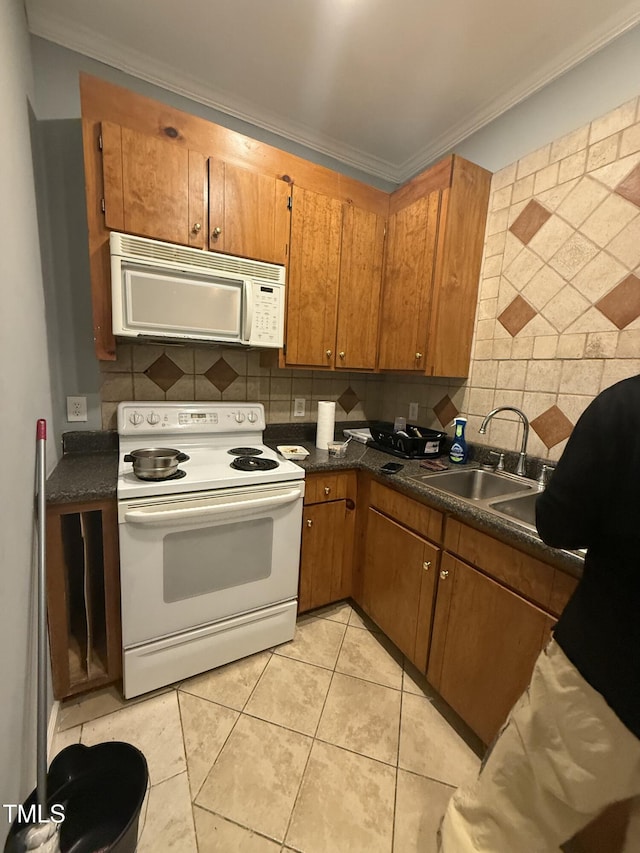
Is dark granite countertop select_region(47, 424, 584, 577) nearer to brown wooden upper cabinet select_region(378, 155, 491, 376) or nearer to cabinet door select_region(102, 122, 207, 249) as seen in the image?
brown wooden upper cabinet select_region(378, 155, 491, 376)

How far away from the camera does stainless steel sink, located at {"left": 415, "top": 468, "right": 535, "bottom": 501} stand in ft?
5.32

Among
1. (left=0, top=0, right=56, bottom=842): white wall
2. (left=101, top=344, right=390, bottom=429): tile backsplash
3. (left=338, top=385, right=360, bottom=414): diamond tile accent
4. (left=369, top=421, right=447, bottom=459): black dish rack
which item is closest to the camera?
(left=0, top=0, right=56, bottom=842): white wall

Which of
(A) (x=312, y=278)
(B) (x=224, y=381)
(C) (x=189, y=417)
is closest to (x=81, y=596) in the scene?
(C) (x=189, y=417)

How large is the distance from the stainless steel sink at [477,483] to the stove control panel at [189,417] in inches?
39.5

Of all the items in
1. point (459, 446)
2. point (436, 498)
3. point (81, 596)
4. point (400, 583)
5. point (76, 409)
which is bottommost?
point (81, 596)

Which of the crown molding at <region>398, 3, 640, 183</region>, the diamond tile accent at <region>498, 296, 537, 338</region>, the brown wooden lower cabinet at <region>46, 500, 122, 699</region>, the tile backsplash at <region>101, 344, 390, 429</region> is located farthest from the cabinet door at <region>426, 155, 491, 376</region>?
the brown wooden lower cabinet at <region>46, 500, 122, 699</region>

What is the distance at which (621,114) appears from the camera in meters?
1.31

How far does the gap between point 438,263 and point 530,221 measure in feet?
1.42

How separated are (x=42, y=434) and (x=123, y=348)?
79 cm

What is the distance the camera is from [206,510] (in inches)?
53.9

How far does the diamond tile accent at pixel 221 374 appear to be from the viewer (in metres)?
1.98

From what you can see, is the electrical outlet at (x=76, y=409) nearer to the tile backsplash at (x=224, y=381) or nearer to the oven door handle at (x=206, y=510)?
the tile backsplash at (x=224, y=381)

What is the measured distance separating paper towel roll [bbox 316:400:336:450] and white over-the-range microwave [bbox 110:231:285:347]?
464 mm

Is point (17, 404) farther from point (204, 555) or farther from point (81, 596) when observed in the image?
point (81, 596)
